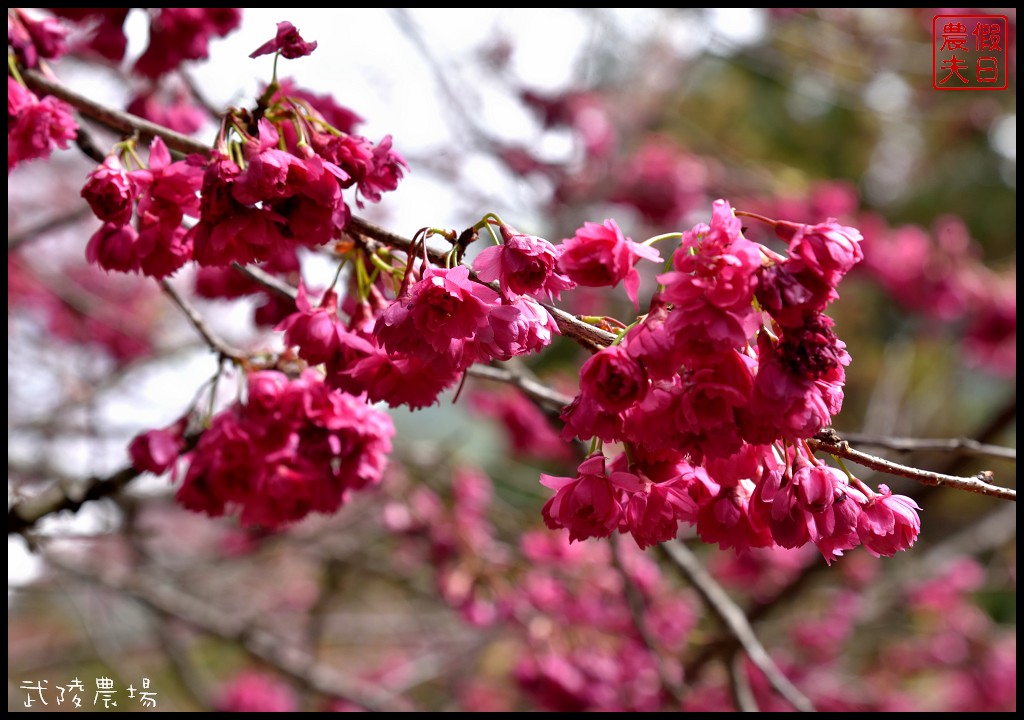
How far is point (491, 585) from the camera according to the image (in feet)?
10.2

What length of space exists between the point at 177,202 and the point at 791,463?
96 cm

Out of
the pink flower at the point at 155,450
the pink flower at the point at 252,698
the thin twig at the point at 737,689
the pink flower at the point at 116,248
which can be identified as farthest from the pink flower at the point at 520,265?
the pink flower at the point at 252,698

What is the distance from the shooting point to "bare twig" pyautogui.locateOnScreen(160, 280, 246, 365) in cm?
156

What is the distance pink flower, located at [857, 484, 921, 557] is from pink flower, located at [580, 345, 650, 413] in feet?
1.19

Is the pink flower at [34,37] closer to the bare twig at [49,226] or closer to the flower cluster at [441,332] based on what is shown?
the bare twig at [49,226]

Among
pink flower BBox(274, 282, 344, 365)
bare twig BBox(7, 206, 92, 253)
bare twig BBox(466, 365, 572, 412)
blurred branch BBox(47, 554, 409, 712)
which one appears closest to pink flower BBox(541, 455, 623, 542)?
pink flower BBox(274, 282, 344, 365)

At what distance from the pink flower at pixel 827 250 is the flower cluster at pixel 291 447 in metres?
0.77

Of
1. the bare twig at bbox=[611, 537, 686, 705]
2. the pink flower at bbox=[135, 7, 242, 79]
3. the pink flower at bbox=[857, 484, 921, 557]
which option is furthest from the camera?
the bare twig at bbox=[611, 537, 686, 705]

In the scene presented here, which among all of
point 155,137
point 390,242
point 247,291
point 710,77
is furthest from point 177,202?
point 710,77

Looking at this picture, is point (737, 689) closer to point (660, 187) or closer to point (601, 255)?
point (601, 255)

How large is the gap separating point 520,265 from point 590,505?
0.33 meters

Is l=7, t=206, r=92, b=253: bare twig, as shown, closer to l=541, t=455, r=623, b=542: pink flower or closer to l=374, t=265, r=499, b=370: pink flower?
l=374, t=265, r=499, b=370: pink flower

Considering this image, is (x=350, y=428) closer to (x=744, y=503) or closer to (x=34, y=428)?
(x=744, y=503)

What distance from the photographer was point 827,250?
910mm
